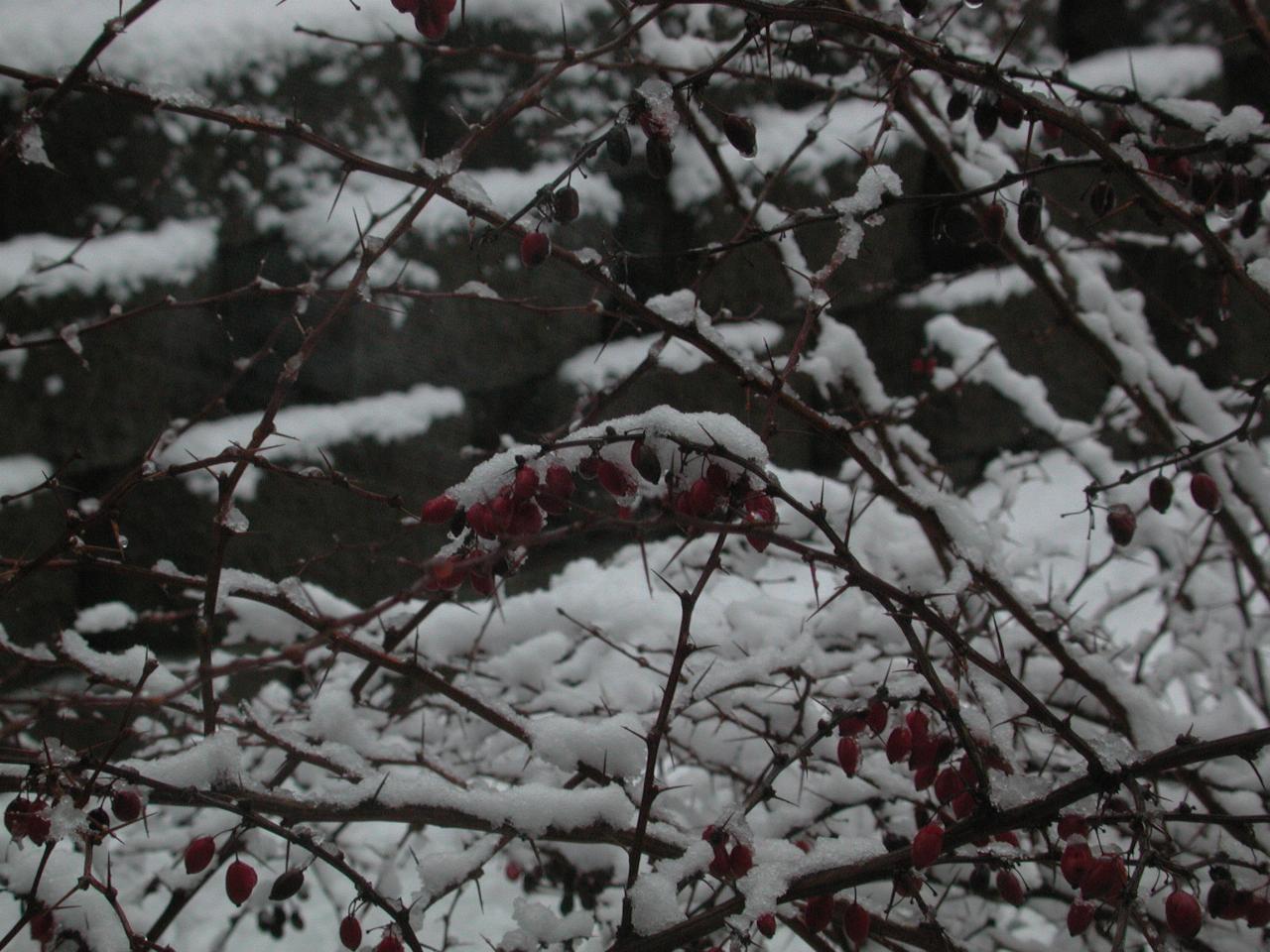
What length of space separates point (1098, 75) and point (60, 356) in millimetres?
2922

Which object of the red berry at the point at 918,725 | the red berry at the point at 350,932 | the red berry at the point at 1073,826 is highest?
the red berry at the point at 918,725

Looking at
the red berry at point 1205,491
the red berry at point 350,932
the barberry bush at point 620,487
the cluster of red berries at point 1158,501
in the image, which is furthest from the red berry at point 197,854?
the red berry at point 1205,491

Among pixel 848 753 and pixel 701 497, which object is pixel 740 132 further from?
pixel 848 753

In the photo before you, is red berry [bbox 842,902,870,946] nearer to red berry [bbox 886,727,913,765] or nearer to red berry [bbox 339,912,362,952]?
red berry [bbox 886,727,913,765]

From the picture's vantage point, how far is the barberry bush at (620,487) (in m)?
0.75

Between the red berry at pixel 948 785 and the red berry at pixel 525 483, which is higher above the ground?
the red berry at pixel 525 483

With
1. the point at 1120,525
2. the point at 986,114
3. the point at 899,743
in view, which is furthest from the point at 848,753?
the point at 986,114

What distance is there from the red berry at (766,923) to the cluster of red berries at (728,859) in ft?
0.13

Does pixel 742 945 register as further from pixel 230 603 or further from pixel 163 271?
pixel 163 271

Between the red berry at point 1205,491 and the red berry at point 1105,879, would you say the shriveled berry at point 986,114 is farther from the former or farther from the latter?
the red berry at point 1105,879

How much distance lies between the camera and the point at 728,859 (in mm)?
720

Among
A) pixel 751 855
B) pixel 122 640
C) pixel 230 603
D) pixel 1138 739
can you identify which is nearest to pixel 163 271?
pixel 122 640

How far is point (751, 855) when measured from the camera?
0.73m

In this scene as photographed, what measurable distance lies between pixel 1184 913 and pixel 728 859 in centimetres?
32
